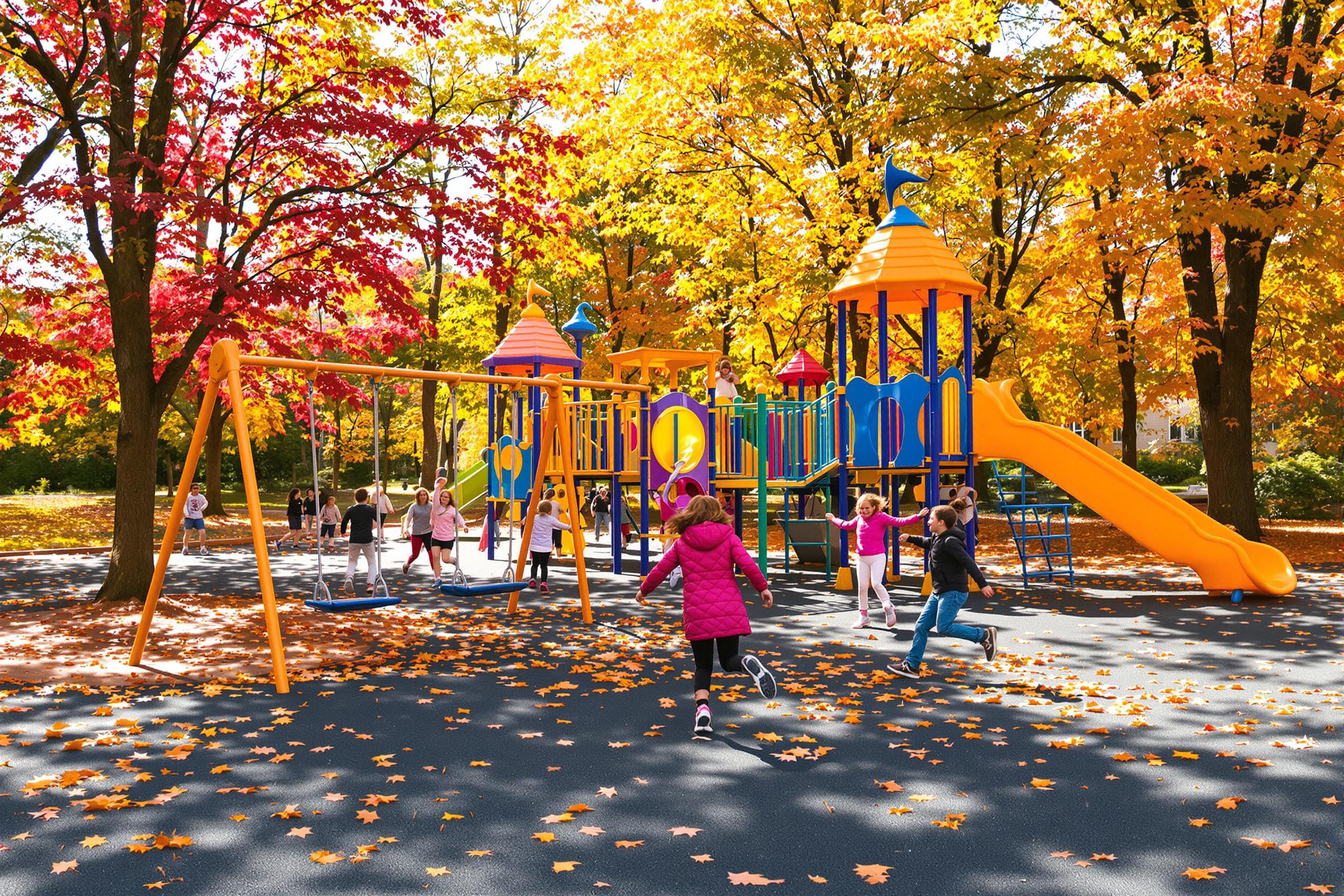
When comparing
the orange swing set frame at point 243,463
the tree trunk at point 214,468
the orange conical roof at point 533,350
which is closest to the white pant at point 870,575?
the orange swing set frame at point 243,463

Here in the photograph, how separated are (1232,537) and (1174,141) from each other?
653cm

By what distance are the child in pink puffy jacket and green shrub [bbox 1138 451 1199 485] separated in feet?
146

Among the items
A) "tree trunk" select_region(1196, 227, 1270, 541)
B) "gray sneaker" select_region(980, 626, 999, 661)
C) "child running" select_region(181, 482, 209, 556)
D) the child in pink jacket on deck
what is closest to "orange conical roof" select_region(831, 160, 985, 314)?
the child in pink jacket on deck

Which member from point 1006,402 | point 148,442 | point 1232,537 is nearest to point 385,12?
point 148,442

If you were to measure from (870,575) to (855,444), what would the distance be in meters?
3.78

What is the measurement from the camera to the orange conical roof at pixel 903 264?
50.7ft

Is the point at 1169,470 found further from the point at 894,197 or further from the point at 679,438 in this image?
the point at 679,438

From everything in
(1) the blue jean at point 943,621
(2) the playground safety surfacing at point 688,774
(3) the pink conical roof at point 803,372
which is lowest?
(2) the playground safety surfacing at point 688,774

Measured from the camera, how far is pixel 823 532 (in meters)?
17.6

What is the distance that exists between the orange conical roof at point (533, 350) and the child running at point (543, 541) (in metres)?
6.67

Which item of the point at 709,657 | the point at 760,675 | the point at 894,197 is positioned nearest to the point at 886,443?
the point at 894,197

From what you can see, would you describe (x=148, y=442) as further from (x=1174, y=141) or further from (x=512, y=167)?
(x=1174, y=141)

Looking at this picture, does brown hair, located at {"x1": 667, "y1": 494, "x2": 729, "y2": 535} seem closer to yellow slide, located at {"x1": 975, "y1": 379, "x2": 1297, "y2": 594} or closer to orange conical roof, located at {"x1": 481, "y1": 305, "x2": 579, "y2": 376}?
yellow slide, located at {"x1": 975, "y1": 379, "x2": 1297, "y2": 594}

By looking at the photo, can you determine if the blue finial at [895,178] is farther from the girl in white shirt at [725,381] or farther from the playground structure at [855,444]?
the girl in white shirt at [725,381]
